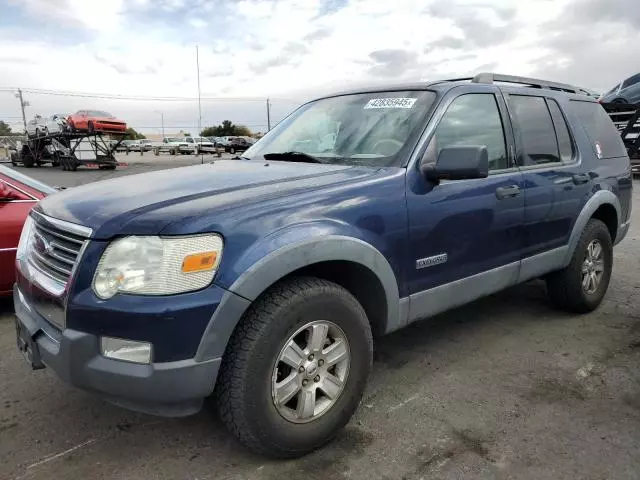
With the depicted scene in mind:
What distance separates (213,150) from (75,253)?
149 ft

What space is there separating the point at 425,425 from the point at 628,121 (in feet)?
55.4

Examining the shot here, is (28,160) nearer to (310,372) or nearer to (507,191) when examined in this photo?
(507,191)

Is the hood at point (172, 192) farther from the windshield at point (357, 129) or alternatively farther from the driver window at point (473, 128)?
the driver window at point (473, 128)

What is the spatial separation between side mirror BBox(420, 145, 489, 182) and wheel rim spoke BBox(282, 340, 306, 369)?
123 centimetres

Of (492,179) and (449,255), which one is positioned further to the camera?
(492,179)

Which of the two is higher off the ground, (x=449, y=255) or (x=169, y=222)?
(x=169, y=222)

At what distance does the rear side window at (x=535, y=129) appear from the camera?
394 centimetres

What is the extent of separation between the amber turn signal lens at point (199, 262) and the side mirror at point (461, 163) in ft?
4.49

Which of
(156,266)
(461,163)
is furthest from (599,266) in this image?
(156,266)

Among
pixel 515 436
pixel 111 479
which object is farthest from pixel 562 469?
pixel 111 479

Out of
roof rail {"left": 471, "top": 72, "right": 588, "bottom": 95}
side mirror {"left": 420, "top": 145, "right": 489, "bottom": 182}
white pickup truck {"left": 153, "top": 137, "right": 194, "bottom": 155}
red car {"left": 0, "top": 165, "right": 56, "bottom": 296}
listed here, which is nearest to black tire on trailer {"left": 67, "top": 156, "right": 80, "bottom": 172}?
red car {"left": 0, "top": 165, "right": 56, "bottom": 296}

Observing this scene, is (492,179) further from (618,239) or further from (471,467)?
(618,239)

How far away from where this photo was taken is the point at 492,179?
11.6 feet

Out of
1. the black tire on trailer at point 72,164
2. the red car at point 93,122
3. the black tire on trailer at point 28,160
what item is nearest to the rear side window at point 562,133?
the red car at point 93,122
